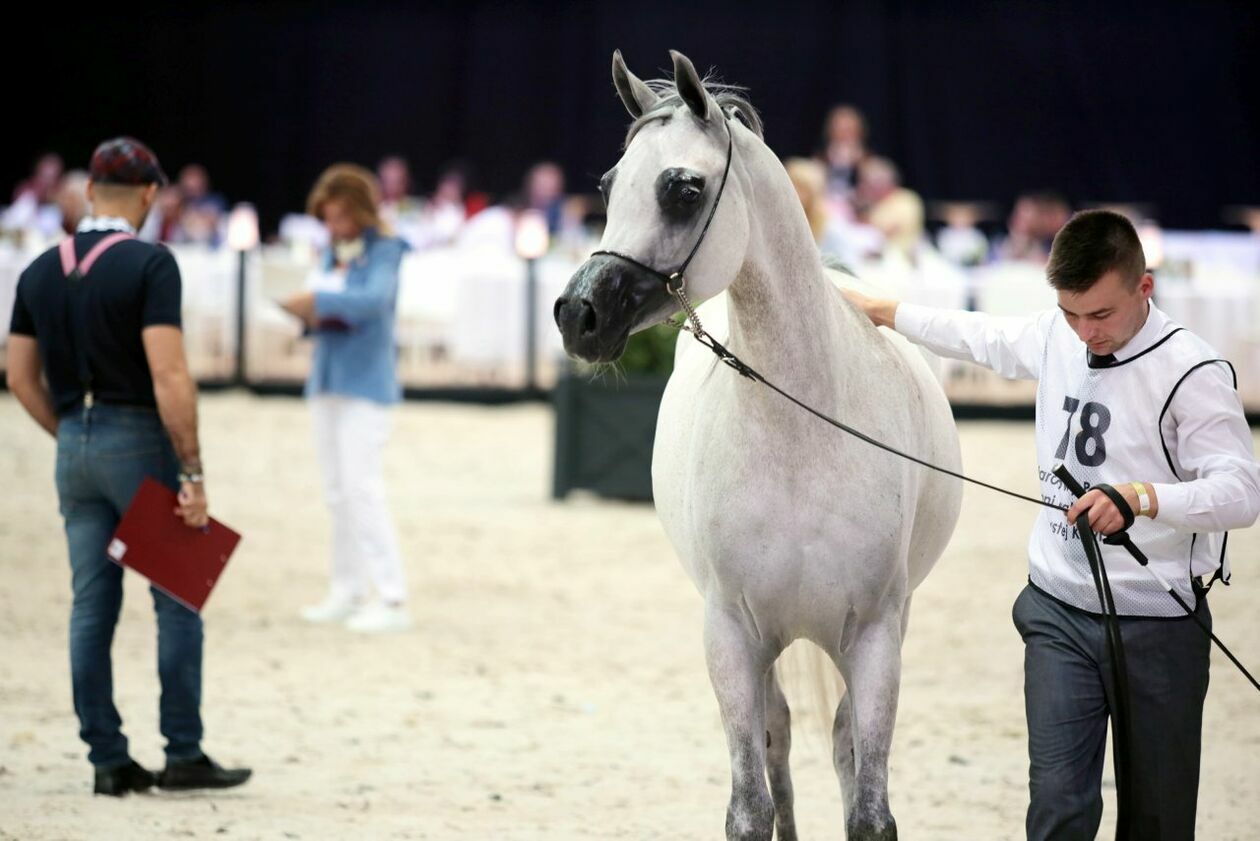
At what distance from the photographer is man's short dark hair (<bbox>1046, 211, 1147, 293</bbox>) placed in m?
3.10

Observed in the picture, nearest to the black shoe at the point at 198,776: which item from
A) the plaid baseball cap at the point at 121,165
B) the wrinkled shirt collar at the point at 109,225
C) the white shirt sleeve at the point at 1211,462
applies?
the wrinkled shirt collar at the point at 109,225

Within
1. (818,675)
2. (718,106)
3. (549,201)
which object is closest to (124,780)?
(818,675)

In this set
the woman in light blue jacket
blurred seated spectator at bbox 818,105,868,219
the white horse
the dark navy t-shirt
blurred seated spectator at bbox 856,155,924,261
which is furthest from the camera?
blurred seated spectator at bbox 818,105,868,219

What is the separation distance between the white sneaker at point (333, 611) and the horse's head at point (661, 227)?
4183mm

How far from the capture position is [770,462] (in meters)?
3.53

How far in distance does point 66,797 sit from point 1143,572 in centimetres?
309

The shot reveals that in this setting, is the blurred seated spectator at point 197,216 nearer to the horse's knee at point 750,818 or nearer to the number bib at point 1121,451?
the horse's knee at point 750,818

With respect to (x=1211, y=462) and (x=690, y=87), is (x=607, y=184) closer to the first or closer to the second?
(x=690, y=87)

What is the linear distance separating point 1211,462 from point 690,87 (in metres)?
1.25

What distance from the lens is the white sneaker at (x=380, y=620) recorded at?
7043 mm

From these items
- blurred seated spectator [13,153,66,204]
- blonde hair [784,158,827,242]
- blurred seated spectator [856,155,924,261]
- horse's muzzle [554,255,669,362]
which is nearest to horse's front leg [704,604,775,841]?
horse's muzzle [554,255,669,362]

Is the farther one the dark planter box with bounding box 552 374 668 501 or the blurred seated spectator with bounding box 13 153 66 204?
the blurred seated spectator with bounding box 13 153 66 204

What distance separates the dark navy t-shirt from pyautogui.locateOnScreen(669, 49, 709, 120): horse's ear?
1.83 metres

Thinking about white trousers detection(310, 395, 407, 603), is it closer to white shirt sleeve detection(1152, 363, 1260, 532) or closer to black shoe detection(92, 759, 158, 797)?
black shoe detection(92, 759, 158, 797)
